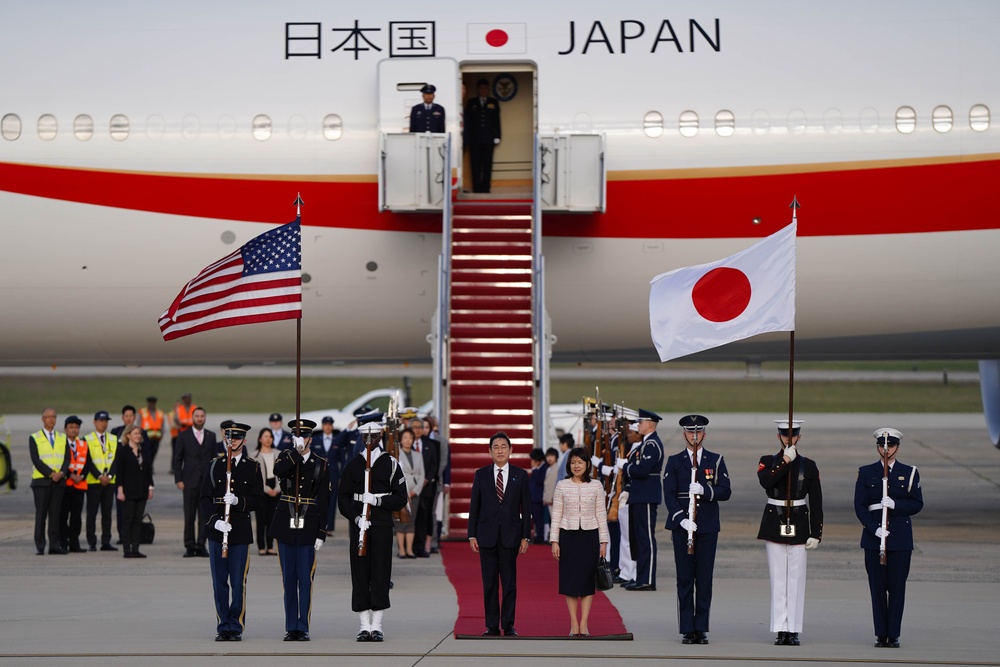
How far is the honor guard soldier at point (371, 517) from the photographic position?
10492mm

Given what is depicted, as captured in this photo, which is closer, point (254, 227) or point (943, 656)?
point (943, 656)

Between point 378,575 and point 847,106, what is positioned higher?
point 847,106

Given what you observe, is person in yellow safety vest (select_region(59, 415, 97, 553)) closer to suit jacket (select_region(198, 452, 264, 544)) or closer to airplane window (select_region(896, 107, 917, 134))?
suit jacket (select_region(198, 452, 264, 544))

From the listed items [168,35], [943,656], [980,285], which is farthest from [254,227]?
[943,656]

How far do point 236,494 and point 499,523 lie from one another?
215 cm

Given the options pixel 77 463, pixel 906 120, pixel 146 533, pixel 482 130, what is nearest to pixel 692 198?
pixel 906 120

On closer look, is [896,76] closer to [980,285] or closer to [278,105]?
[980,285]

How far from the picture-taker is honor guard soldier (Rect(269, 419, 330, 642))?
1052 cm

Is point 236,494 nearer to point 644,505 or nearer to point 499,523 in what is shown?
point 499,523

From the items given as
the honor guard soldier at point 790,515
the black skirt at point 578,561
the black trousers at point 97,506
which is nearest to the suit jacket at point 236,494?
the black skirt at point 578,561

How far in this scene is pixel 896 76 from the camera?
17.5m

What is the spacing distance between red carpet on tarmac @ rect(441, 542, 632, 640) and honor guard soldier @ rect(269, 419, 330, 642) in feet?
4.12

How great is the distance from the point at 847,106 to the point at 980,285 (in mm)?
2945

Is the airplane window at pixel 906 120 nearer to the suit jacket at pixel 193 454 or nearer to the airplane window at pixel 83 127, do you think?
the suit jacket at pixel 193 454
